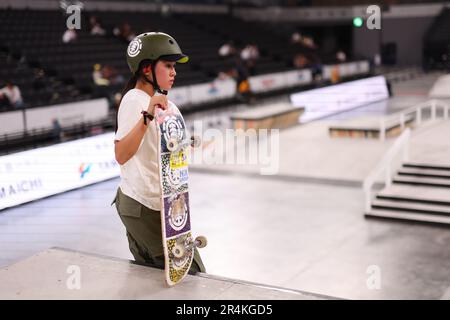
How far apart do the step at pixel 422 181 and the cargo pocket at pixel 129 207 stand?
23.0 feet

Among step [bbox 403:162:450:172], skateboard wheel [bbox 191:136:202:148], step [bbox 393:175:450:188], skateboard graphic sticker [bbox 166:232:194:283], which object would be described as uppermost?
skateboard wheel [bbox 191:136:202:148]

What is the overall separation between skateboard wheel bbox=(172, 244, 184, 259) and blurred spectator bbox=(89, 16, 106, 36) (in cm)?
1918

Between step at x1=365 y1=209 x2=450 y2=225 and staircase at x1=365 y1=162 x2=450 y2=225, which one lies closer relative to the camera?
step at x1=365 y1=209 x2=450 y2=225

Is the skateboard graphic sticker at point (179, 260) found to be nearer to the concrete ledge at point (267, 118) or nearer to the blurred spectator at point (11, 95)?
the blurred spectator at point (11, 95)

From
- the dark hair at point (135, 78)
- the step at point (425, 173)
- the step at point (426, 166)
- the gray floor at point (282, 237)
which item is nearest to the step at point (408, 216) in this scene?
the gray floor at point (282, 237)

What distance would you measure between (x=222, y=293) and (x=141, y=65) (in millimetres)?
1234

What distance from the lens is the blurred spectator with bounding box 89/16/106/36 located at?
21188 mm

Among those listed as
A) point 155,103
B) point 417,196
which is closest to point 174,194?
point 155,103

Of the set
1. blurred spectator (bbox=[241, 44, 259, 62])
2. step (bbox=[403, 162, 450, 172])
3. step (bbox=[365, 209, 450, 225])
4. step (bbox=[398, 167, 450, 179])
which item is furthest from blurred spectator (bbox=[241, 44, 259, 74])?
step (bbox=[365, 209, 450, 225])

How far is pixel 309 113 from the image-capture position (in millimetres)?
19312

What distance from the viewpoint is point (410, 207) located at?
8.51 m

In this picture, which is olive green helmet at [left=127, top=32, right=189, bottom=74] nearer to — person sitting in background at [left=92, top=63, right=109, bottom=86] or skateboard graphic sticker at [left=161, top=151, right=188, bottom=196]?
skateboard graphic sticker at [left=161, top=151, right=188, bottom=196]

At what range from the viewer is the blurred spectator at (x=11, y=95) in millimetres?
13227

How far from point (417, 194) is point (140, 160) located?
6654mm
